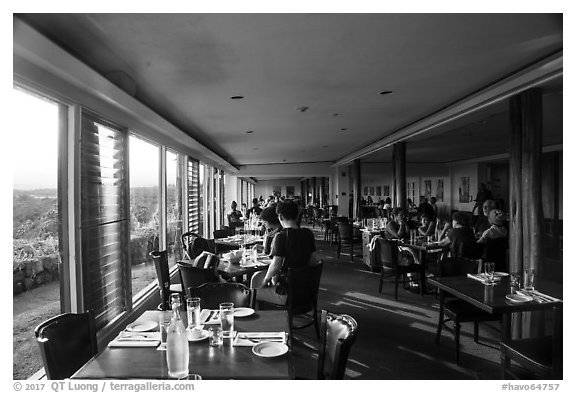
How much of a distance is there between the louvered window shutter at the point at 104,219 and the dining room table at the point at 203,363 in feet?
4.07

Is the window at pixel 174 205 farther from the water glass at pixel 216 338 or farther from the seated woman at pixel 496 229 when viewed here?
the seated woman at pixel 496 229

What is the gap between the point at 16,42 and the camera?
1.66m

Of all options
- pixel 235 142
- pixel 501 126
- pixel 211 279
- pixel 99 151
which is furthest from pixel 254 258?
pixel 501 126

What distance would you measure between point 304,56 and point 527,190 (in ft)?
6.59

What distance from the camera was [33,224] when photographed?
220 centimetres

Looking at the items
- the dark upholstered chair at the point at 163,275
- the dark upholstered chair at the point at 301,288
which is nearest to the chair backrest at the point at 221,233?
the dark upholstered chair at the point at 163,275

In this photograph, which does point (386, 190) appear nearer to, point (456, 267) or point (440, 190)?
point (440, 190)

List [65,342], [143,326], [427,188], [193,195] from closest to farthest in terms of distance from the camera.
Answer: [65,342], [143,326], [193,195], [427,188]

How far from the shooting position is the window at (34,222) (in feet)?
6.91

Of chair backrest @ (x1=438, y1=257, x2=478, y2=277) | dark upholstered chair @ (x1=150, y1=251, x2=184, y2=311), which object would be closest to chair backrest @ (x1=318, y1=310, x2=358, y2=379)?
chair backrest @ (x1=438, y1=257, x2=478, y2=277)

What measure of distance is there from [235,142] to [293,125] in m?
1.95

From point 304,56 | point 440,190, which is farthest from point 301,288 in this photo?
point 440,190

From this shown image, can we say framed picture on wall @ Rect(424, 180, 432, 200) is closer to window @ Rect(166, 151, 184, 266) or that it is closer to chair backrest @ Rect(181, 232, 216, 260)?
window @ Rect(166, 151, 184, 266)
